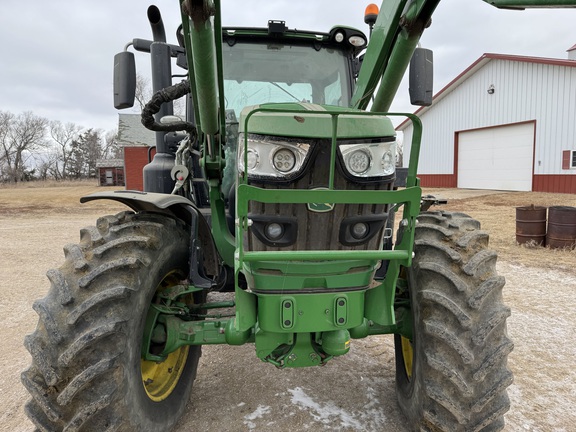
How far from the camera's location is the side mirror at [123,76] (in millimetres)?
2560

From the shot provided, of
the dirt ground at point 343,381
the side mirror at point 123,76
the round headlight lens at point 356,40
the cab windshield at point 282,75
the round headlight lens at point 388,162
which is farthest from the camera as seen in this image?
the round headlight lens at point 356,40

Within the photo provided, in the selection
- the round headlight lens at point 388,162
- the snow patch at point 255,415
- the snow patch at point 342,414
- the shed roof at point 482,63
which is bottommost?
the snow patch at point 255,415

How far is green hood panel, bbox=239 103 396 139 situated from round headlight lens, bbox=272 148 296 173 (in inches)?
3.1

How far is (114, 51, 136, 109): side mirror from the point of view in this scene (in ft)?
8.40

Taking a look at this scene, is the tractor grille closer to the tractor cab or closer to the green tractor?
the green tractor

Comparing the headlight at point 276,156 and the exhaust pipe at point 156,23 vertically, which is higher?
the exhaust pipe at point 156,23

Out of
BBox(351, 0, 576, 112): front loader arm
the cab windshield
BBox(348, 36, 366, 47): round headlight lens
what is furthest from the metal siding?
BBox(351, 0, 576, 112): front loader arm

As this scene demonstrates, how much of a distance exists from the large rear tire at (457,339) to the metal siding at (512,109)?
18.3m

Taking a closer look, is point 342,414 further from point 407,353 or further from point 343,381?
point 407,353

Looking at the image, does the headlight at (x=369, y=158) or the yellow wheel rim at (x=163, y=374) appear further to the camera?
the yellow wheel rim at (x=163, y=374)

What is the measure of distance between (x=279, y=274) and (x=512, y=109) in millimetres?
20584

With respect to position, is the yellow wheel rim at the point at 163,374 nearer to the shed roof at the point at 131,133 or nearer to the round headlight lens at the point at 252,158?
the round headlight lens at the point at 252,158

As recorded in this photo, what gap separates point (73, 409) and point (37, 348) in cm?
32

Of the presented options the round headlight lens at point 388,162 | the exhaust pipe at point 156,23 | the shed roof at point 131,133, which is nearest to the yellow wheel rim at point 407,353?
the round headlight lens at point 388,162
